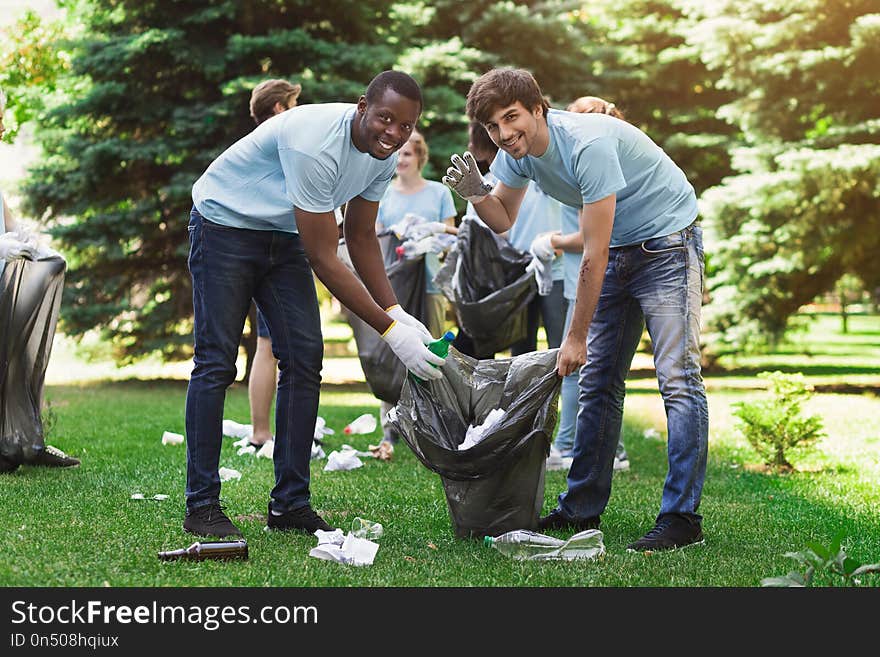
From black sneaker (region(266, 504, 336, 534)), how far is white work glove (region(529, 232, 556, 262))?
191 cm

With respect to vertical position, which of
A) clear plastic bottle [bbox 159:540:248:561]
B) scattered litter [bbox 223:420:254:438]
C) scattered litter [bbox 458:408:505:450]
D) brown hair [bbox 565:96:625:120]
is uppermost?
brown hair [bbox 565:96:625:120]

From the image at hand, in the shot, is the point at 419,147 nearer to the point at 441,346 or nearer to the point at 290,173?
the point at 441,346

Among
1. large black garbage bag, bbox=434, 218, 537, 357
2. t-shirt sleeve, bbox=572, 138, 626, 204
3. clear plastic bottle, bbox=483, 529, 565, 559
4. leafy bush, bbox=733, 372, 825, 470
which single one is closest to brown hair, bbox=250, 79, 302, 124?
large black garbage bag, bbox=434, 218, 537, 357

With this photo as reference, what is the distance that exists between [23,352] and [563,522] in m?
2.59

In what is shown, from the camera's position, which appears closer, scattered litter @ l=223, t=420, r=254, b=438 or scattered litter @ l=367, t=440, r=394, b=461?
scattered litter @ l=367, t=440, r=394, b=461

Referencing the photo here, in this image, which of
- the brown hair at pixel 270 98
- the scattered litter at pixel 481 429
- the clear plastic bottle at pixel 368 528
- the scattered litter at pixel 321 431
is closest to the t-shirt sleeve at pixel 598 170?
the scattered litter at pixel 481 429

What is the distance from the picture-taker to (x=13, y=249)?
14.9 feet

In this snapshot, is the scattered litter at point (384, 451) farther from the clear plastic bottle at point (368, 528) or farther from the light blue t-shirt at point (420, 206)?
the clear plastic bottle at point (368, 528)

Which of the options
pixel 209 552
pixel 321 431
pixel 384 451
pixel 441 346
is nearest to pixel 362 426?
pixel 321 431

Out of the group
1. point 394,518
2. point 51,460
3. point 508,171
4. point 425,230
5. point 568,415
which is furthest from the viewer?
point 425,230

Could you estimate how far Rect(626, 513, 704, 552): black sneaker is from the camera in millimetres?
3488

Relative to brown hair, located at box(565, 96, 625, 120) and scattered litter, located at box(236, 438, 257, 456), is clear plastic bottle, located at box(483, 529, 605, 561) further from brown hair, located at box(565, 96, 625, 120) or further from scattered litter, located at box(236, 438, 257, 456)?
scattered litter, located at box(236, 438, 257, 456)

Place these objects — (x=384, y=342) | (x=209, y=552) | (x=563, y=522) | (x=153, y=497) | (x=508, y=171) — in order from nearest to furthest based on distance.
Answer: (x=209, y=552) < (x=508, y=171) < (x=563, y=522) < (x=153, y=497) < (x=384, y=342)

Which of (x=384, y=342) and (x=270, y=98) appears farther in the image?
(x=384, y=342)
